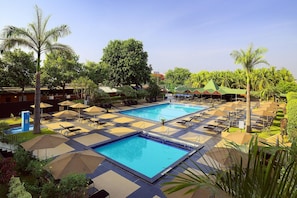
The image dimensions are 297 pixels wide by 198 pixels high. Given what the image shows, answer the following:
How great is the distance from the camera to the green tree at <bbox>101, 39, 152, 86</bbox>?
34.7 m

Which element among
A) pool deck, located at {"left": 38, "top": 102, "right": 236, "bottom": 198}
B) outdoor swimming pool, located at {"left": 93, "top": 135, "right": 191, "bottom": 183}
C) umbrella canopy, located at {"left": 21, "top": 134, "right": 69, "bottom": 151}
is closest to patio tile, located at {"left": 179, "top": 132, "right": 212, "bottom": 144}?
pool deck, located at {"left": 38, "top": 102, "right": 236, "bottom": 198}

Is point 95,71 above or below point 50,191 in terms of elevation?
above

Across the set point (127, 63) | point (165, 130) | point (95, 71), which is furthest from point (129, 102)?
point (165, 130)

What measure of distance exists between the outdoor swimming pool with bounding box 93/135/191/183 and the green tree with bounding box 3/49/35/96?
57.2ft

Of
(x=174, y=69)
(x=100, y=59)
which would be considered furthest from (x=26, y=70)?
(x=174, y=69)

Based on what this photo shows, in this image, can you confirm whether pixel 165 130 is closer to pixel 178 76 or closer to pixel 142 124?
pixel 142 124

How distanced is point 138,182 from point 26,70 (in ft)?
75.5

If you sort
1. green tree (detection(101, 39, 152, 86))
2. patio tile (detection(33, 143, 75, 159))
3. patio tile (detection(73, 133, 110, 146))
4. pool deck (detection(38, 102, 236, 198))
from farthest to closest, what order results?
green tree (detection(101, 39, 152, 86)) < patio tile (detection(73, 133, 110, 146)) < patio tile (detection(33, 143, 75, 159)) < pool deck (detection(38, 102, 236, 198))

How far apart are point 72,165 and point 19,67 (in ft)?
70.5

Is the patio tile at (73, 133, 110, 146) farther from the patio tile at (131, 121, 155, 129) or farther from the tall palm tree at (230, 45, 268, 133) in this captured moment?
the tall palm tree at (230, 45, 268, 133)

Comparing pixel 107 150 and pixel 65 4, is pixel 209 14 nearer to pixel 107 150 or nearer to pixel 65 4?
pixel 65 4

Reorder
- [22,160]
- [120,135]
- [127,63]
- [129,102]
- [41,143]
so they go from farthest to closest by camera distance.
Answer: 1. [127,63]
2. [129,102]
3. [120,135]
4. [41,143]
5. [22,160]

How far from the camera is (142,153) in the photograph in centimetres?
1249

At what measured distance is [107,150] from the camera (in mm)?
12250
